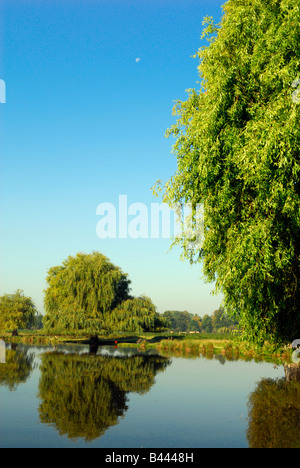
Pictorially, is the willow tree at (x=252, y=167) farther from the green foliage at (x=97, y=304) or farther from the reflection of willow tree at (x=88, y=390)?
the green foliage at (x=97, y=304)

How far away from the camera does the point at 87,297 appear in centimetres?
4606

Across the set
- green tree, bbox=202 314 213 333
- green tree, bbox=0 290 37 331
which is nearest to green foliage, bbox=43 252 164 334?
green tree, bbox=0 290 37 331

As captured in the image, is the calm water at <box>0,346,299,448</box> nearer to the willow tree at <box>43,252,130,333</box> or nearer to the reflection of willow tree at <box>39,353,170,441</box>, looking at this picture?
the reflection of willow tree at <box>39,353,170,441</box>

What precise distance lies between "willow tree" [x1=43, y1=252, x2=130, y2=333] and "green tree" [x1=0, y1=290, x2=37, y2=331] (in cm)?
1202

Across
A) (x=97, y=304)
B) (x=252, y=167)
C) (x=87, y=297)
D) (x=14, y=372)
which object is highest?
(x=252, y=167)

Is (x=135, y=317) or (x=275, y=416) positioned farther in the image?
(x=135, y=317)

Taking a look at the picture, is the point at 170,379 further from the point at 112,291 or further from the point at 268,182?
the point at 112,291

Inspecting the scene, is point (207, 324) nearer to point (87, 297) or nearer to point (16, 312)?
point (16, 312)

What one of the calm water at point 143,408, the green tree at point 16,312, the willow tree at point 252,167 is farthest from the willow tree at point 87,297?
the willow tree at point 252,167

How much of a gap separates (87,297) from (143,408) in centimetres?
3175

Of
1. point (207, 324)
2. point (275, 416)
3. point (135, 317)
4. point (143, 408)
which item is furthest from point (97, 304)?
point (207, 324)

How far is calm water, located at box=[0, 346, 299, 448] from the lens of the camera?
11117 mm

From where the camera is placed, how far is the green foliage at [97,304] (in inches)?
1741

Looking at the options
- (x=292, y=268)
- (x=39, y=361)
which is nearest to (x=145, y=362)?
(x=39, y=361)
